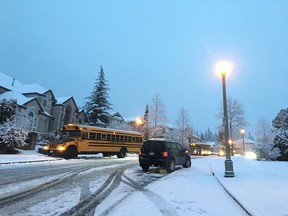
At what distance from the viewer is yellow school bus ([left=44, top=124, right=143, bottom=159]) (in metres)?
24.8

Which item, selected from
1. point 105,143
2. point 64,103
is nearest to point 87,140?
point 105,143

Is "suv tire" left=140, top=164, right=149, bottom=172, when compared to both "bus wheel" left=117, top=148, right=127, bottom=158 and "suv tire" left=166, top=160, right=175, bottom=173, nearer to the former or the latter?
"suv tire" left=166, top=160, right=175, bottom=173

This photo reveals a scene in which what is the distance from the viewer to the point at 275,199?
7.84m

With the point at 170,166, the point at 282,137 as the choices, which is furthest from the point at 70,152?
the point at 282,137

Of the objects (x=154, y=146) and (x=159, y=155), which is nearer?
(x=159, y=155)

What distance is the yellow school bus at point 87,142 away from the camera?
2478 centimetres

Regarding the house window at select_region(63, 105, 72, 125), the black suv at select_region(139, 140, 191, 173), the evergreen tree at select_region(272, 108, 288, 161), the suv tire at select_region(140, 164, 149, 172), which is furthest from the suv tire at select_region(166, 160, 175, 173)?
the house window at select_region(63, 105, 72, 125)

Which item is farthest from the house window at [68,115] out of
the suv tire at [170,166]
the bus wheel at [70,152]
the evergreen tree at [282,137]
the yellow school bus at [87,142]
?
the suv tire at [170,166]

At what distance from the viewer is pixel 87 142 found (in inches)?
1025

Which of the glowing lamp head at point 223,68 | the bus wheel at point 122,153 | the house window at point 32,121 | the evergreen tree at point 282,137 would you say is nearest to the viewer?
the glowing lamp head at point 223,68

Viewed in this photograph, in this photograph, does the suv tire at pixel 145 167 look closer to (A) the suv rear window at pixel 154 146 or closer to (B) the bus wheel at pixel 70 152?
(A) the suv rear window at pixel 154 146

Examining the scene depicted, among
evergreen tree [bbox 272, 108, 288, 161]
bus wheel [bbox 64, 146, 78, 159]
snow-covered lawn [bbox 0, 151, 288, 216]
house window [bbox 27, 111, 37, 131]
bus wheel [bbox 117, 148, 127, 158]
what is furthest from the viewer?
house window [bbox 27, 111, 37, 131]

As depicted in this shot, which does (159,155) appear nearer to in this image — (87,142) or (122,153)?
(87,142)

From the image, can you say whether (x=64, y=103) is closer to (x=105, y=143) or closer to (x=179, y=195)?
(x=105, y=143)
